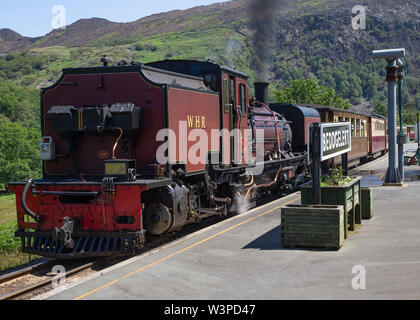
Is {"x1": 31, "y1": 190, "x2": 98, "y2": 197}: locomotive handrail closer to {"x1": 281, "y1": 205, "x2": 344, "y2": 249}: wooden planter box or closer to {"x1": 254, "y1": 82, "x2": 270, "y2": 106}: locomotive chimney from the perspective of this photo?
{"x1": 281, "y1": 205, "x2": 344, "y2": 249}: wooden planter box

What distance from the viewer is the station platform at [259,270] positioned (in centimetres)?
618

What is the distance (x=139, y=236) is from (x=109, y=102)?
2.81 metres

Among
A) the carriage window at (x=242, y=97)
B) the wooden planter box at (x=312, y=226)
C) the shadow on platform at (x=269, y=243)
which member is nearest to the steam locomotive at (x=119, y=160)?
the carriage window at (x=242, y=97)

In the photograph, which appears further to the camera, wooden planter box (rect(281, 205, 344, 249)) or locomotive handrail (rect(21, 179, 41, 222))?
locomotive handrail (rect(21, 179, 41, 222))

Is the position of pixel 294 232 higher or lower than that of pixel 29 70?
lower

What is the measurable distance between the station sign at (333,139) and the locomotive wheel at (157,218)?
285cm

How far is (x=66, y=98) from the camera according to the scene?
9773 mm

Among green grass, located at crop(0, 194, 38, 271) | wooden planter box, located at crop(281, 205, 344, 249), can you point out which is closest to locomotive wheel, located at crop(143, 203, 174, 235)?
wooden planter box, located at crop(281, 205, 344, 249)

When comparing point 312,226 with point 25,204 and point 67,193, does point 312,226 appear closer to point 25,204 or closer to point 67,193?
point 67,193

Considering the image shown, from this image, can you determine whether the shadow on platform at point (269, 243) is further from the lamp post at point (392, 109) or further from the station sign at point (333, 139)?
the lamp post at point (392, 109)

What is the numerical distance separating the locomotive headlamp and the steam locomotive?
18 millimetres

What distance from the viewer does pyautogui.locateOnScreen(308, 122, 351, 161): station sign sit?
882cm

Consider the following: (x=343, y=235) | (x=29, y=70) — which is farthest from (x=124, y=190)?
(x=29, y=70)
